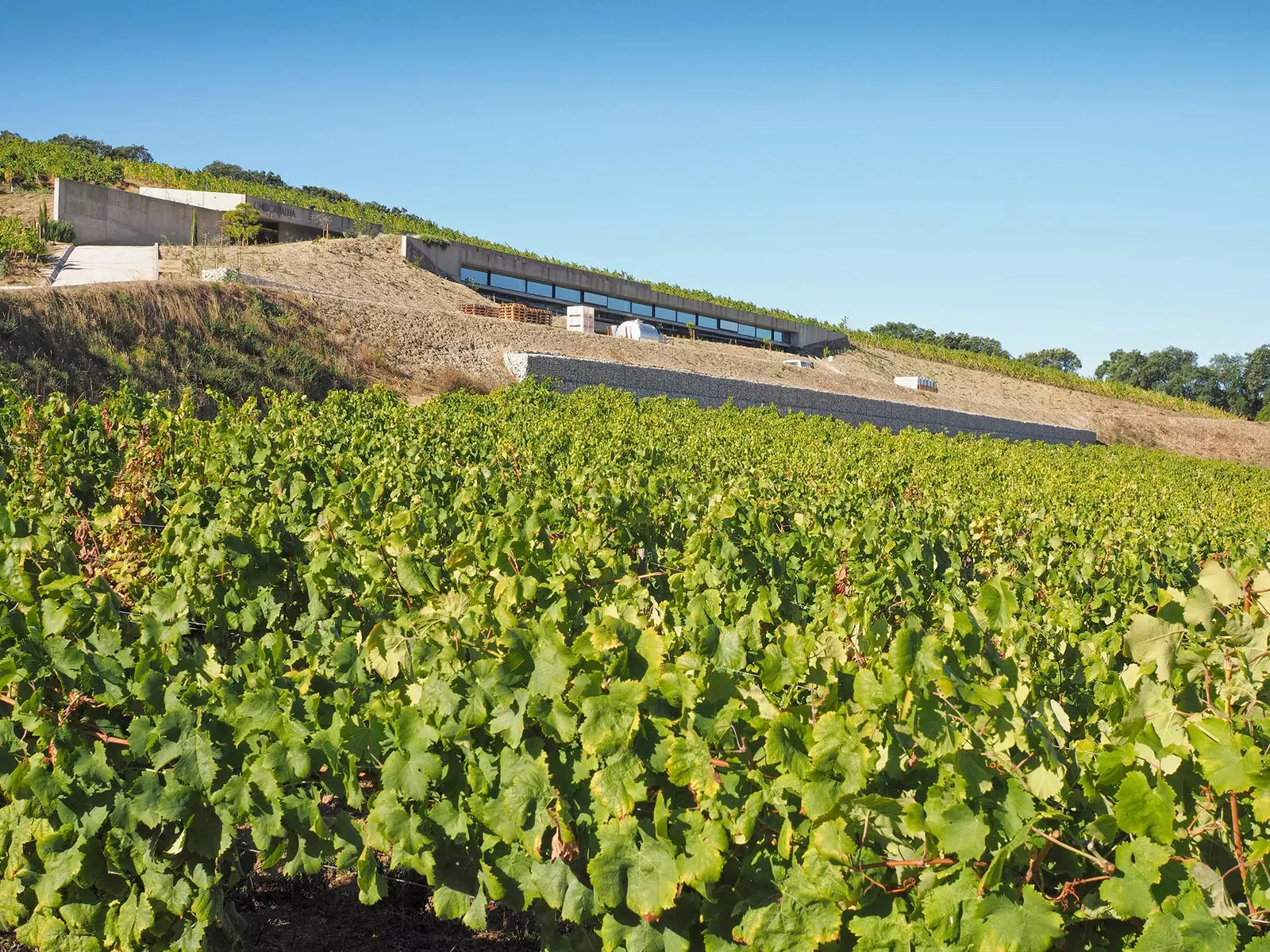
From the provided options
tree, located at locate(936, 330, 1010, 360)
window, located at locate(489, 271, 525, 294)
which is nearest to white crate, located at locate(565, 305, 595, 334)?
window, located at locate(489, 271, 525, 294)

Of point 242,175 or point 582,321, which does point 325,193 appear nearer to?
point 242,175

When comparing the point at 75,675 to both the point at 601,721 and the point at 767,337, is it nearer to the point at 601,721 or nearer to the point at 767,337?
the point at 601,721

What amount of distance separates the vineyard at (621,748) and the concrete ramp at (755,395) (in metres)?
18.3

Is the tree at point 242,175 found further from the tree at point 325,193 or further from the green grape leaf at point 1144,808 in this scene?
the green grape leaf at point 1144,808

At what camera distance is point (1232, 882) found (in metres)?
1.83

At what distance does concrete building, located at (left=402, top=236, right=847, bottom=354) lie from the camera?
136 ft

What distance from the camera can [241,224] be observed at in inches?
1439

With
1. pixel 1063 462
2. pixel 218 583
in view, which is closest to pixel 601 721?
pixel 218 583

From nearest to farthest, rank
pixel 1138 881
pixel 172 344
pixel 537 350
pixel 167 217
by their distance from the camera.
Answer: pixel 1138 881 < pixel 172 344 < pixel 537 350 < pixel 167 217

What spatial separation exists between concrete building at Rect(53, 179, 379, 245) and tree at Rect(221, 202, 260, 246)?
0.79m

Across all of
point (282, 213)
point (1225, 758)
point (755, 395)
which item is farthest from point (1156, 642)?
point (282, 213)

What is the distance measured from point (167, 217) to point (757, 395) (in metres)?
24.9

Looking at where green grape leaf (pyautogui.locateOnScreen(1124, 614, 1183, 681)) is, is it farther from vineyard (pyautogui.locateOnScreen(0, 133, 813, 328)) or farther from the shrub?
vineyard (pyautogui.locateOnScreen(0, 133, 813, 328))

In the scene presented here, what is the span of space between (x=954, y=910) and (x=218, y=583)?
3360 mm
